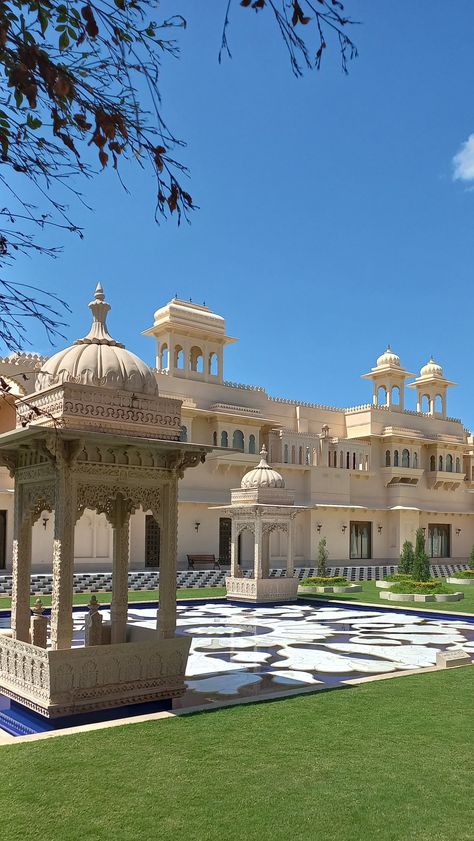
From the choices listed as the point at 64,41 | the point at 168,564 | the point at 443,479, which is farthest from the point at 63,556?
the point at 443,479

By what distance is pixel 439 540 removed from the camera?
32500 millimetres

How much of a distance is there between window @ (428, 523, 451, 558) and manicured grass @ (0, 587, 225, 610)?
14.6 metres

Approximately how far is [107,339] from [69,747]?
373cm

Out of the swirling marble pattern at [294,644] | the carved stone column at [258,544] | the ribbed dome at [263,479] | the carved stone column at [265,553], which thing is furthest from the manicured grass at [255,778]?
the carved stone column at [265,553]

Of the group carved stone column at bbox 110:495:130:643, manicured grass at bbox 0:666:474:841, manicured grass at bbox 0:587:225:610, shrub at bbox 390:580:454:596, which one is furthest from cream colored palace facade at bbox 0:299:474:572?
manicured grass at bbox 0:666:474:841

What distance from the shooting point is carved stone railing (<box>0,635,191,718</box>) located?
6270mm

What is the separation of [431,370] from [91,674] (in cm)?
2942

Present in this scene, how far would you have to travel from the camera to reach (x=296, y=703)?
22.7 ft

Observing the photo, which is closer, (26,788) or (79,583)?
(26,788)

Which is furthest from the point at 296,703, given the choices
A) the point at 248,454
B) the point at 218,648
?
the point at 248,454

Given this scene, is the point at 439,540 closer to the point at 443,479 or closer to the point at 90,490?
the point at 443,479

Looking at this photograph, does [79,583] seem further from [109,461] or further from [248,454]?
[109,461]

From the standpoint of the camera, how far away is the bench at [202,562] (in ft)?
77.0

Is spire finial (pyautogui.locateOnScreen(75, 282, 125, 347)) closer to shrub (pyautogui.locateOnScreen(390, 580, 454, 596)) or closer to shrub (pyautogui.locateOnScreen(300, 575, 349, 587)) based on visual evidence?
shrub (pyautogui.locateOnScreen(390, 580, 454, 596))
